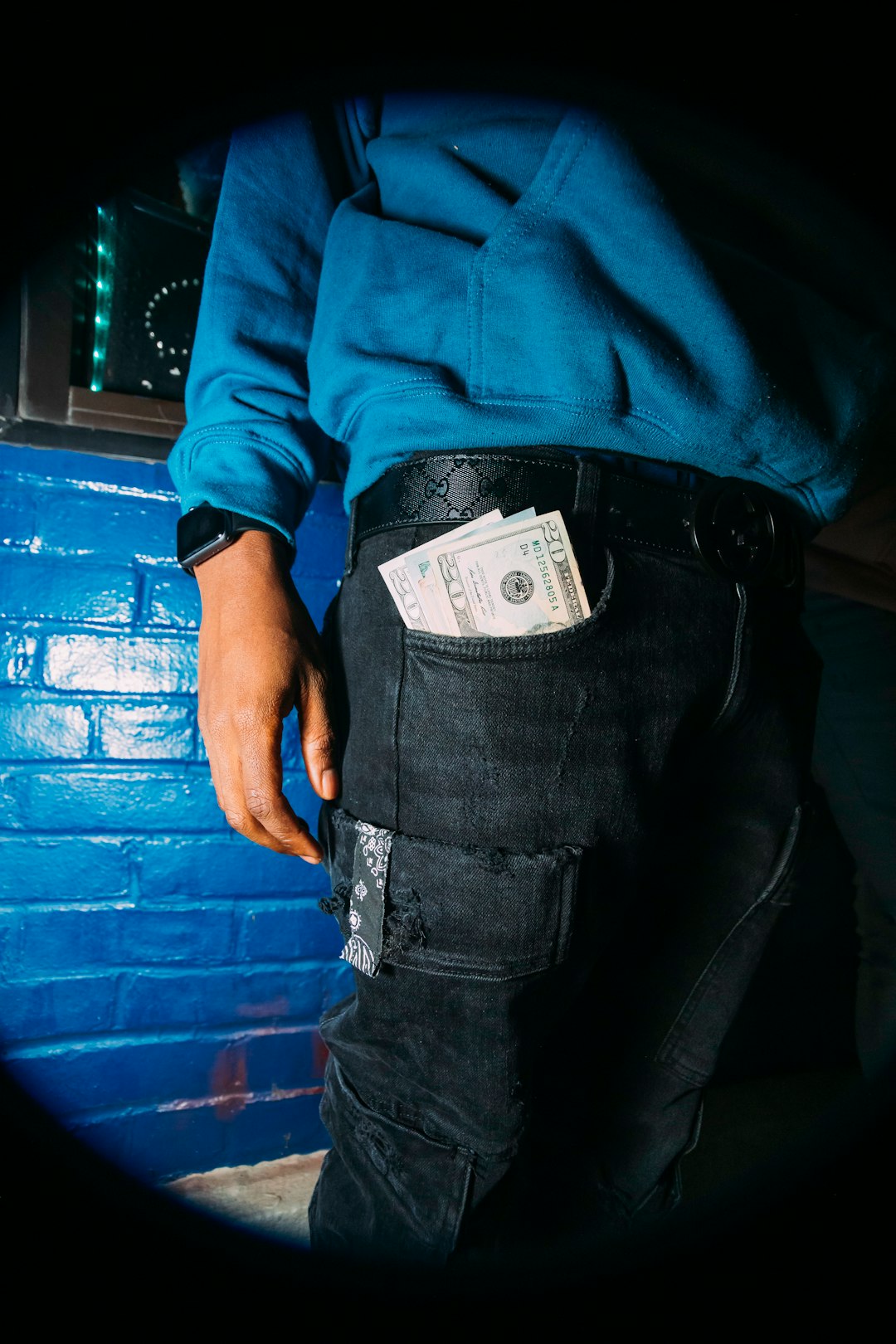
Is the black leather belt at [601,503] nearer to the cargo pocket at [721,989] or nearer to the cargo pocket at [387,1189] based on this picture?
the cargo pocket at [721,989]

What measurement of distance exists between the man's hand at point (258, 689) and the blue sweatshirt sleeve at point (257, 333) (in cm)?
8

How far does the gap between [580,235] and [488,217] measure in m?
0.09

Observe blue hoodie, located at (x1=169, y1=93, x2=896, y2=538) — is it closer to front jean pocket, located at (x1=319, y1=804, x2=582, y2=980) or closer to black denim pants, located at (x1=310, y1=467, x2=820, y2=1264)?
black denim pants, located at (x1=310, y1=467, x2=820, y2=1264)

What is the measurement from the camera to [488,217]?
1.89 ft

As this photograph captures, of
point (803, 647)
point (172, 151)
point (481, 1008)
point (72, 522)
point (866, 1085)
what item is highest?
point (172, 151)

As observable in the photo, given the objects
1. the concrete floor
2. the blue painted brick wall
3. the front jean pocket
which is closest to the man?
the front jean pocket

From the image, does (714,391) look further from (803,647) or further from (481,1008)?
(481,1008)

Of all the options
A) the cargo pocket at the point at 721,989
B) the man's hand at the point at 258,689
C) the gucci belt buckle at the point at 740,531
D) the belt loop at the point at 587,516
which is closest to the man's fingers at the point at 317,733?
the man's hand at the point at 258,689

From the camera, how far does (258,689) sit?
21.8 inches

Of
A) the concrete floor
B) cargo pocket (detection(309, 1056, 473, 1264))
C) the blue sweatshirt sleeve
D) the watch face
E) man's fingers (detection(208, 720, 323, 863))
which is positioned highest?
the blue sweatshirt sleeve

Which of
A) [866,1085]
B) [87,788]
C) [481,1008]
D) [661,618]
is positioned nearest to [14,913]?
[87,788]

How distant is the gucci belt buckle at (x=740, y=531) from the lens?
0.58 m

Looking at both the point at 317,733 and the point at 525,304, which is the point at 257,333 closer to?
the point at 525,304

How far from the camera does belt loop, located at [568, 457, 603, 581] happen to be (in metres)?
0.55
